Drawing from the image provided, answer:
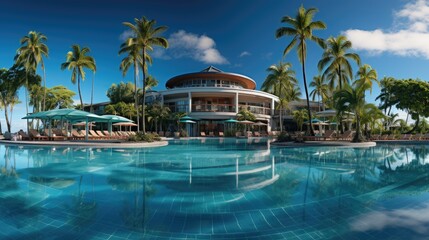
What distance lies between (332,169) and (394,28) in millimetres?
18608

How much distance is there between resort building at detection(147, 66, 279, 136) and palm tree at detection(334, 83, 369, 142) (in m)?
17.2

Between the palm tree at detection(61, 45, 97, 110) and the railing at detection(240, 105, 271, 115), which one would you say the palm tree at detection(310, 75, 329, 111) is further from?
the palm tree at detection(61, 45, 97, 110)

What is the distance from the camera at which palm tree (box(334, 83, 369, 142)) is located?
68.9ft

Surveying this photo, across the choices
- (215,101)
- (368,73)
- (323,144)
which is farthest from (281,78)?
Answer: (323,144)

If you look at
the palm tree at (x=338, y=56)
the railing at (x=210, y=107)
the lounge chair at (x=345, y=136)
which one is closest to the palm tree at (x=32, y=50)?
the railing at (x=210, y=107)

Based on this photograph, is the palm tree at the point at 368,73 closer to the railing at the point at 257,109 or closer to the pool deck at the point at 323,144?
the pool deck at the point at 323,144

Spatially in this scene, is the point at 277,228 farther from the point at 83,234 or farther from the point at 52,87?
the point at 52,87

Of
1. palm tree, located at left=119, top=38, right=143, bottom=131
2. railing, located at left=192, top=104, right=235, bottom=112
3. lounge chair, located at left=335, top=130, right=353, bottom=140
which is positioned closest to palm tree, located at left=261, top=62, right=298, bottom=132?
railing, located at left=192, top=104, right=235, bottom=112

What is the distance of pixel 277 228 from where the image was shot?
3.71m

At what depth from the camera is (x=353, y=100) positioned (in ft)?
69.2

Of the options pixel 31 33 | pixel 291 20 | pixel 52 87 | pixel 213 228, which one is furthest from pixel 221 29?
pixel 213 228

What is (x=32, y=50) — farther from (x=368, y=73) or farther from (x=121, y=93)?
(x=368, y=73)

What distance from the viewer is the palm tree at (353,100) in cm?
2100

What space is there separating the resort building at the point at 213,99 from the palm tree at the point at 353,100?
675 inches
